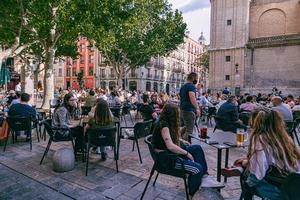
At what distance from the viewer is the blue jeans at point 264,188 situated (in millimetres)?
2754

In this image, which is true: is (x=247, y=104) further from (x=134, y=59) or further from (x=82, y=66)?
(x=82, y=66)

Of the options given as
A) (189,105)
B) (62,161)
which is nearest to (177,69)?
(189,105)

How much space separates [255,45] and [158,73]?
31.5m

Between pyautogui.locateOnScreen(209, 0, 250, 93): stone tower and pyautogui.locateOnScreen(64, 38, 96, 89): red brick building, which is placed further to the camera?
A: pyautogui.locateOnScreen(64, 38, 96, 89): red brick building

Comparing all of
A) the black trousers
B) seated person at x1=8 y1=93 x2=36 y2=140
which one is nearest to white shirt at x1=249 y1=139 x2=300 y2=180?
the black trousers

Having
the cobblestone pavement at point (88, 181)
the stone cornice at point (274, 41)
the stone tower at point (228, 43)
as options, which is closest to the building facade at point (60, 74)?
the stone tower at point (228, 43)

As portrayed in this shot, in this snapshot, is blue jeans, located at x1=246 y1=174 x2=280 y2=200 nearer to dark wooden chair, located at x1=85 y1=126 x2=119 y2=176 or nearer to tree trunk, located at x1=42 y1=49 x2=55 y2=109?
dark wooden chair, located at x1=85 y1=126 x2=119 y2=176

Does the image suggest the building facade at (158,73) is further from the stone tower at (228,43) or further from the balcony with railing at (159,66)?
the stone tower at (228,43)

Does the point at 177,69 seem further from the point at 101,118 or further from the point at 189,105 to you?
the point at 101,118

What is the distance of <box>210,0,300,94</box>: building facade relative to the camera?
29.6m

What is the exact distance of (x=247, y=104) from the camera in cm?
1023

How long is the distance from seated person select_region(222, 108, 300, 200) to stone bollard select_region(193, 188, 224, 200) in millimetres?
→ 852

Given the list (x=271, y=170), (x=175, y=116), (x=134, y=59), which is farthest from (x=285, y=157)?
(x=134, y=59)

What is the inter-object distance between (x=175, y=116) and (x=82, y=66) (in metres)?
58.9
